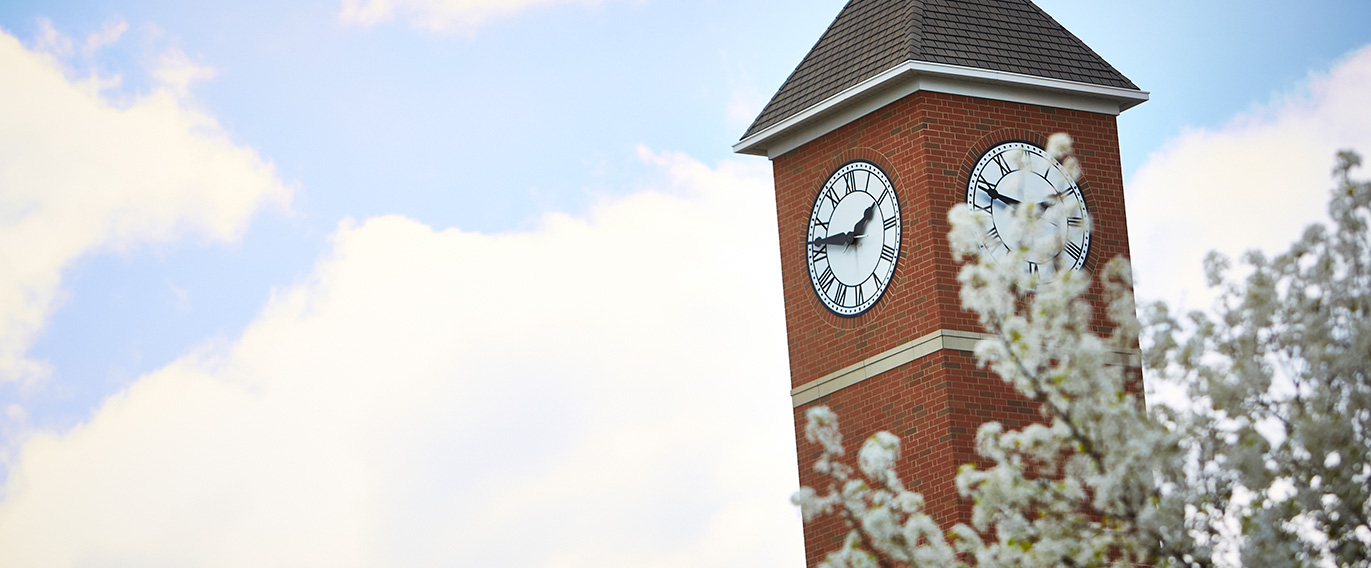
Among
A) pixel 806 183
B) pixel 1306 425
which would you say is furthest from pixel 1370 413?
pixel 806 183

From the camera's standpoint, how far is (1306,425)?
11.6 meters

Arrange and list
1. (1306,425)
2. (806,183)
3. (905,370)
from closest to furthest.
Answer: (1306,425), (905,370), (806,183)

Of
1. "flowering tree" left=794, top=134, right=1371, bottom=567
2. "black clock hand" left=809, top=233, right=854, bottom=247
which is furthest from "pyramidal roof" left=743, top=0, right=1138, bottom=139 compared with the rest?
"flowering tree" left=794, top=134, right=1371, bottom=567

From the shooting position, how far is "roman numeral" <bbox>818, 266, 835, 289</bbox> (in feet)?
66.9

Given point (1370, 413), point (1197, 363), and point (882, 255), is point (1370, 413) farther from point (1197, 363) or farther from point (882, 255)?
point (882, 255)

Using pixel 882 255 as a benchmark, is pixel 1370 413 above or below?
below

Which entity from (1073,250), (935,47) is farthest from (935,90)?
(1073,250)

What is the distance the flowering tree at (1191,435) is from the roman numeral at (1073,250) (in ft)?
23.9

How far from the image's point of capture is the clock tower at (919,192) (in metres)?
19.0

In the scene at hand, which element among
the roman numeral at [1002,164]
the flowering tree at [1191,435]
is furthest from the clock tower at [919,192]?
the flowering tree at [1191,435]

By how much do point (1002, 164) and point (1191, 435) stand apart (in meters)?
8.13

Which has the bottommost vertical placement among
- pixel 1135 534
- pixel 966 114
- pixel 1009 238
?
pixel 1135 534

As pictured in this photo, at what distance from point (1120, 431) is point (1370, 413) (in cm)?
152

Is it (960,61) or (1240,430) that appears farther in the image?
(960,61)
